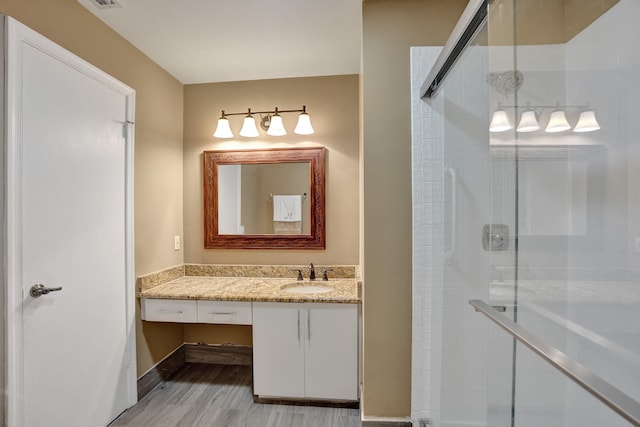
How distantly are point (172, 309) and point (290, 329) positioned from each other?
0.82 meters

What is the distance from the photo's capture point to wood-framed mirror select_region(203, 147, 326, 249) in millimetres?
2703

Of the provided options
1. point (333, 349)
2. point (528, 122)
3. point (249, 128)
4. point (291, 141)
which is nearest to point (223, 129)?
point (249, 128)

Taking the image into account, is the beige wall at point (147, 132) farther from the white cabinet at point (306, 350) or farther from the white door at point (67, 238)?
the white cabinet at point (306, 350)

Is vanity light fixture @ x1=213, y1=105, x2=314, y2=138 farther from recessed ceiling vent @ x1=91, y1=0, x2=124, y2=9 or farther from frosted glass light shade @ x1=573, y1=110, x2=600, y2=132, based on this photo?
frosted glass light shade @ x1=573, y1=110, x2=600, y2=132

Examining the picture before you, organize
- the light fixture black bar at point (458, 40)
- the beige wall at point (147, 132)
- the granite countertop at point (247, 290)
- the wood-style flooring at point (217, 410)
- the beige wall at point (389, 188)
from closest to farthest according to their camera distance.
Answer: the light fixture black bar at point (458, 40) → the beige wall at point (147, 132) → the beige wall at point (389, 188) → the wood-style flooring at point (217, 410) → the granite countertop at point (247, 290)

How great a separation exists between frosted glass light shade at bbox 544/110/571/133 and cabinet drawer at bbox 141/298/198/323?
216 cm

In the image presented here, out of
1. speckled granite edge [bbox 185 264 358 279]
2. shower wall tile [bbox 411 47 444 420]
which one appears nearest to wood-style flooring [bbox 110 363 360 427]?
shower wall tile [bbox 411 47 444 420]

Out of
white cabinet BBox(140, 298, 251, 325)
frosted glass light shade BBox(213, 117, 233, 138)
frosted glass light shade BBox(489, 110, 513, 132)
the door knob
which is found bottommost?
white cabinet BBox(140, 298, 251, 325)

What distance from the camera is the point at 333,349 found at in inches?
83.4

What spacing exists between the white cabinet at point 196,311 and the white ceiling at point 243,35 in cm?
171

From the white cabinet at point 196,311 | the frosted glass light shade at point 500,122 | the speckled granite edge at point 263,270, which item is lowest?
the white cabinet at point 196,311

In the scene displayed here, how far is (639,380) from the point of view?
0.90 m

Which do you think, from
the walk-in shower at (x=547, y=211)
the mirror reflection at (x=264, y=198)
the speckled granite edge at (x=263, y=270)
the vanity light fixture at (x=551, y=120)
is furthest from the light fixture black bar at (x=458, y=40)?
the speckled granite edge at (x=263, y=270)

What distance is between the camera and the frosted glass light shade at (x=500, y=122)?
47.1 inches
